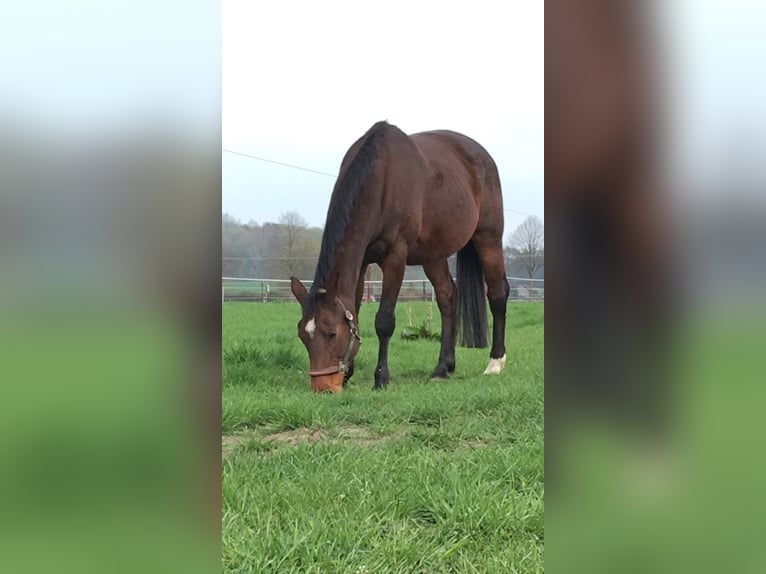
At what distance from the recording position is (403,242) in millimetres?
4383

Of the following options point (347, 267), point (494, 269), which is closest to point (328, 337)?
point (347, 267)

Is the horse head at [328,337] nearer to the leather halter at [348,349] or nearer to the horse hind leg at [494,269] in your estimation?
the leather halter at [348,349]

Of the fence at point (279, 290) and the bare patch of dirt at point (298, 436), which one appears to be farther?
the fence at point (279, 290)

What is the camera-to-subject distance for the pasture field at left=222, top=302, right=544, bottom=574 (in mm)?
1146

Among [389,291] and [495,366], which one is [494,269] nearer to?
[495,366]

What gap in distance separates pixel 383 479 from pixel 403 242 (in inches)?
115

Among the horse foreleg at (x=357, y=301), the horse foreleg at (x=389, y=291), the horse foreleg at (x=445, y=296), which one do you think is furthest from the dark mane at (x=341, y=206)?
the horse foreleg at (x=445, y=296)
